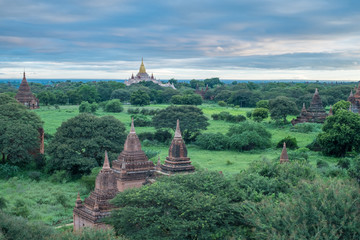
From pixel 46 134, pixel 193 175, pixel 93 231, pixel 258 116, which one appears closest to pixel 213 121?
pixel 258 116

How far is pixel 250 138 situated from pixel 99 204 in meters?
28.4

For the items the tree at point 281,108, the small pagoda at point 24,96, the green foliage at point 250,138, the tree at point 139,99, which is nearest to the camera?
the green foliage at point 250,138

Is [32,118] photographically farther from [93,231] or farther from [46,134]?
[93,231]

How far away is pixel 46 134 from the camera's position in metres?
48.7

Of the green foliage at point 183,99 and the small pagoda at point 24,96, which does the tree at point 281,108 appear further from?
the small pagoda at point 24,96

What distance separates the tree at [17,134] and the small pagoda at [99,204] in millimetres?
17025

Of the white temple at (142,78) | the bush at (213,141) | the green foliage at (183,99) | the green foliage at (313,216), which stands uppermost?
the white temple at (142,78)

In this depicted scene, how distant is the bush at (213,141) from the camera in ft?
155

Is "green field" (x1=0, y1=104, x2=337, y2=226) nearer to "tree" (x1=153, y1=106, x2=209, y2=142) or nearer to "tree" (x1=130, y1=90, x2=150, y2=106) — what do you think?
"tree" (x1=153, y1=106, x2=209, y2=142)

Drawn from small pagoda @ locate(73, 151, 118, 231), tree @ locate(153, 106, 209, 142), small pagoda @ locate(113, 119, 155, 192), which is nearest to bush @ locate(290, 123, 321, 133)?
tree @ locate(153, 106, 209, 142)

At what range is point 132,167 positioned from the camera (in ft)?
80.9

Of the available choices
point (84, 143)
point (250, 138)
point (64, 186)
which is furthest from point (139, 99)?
point (64, 186)

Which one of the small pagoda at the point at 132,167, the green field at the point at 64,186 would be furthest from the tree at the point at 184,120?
the small pagoda at the point at 132,167

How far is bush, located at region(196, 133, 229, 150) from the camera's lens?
47312mm
